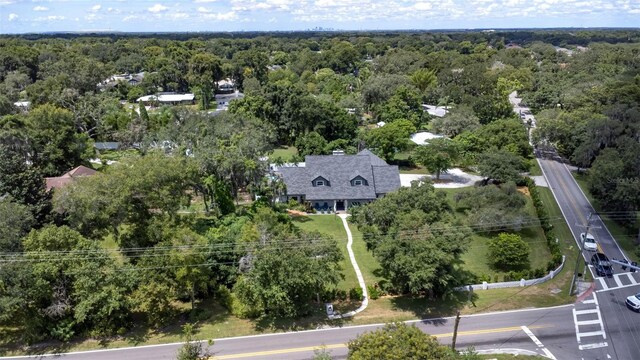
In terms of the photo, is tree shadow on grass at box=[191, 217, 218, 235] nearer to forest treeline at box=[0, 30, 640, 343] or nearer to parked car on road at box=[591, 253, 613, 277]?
forest treeline at box=[0, 30, 640, 343]

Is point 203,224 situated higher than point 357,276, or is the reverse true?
point 203,224

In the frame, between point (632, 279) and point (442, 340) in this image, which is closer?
point (442, 340)

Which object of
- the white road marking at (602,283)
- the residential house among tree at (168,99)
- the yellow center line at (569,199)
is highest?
the residential house among tree at (168,99)

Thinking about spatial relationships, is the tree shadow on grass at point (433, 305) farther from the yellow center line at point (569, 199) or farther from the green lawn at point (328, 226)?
the yellow center line at point (569, 199)

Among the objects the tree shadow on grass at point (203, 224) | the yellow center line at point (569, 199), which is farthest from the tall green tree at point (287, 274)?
the yellow center line at point (569, 199)

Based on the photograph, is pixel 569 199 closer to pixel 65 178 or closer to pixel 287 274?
pixel 287 274

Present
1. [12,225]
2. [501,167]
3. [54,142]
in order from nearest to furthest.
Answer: [12,225] → [54,142] → [501,167]

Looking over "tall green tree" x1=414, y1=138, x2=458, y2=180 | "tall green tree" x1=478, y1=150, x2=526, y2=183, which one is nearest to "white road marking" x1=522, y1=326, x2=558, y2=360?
"tall green tree" x1=478, y1=150, x2=526, y2=183

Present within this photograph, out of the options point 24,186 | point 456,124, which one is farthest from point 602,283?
point 24,186
